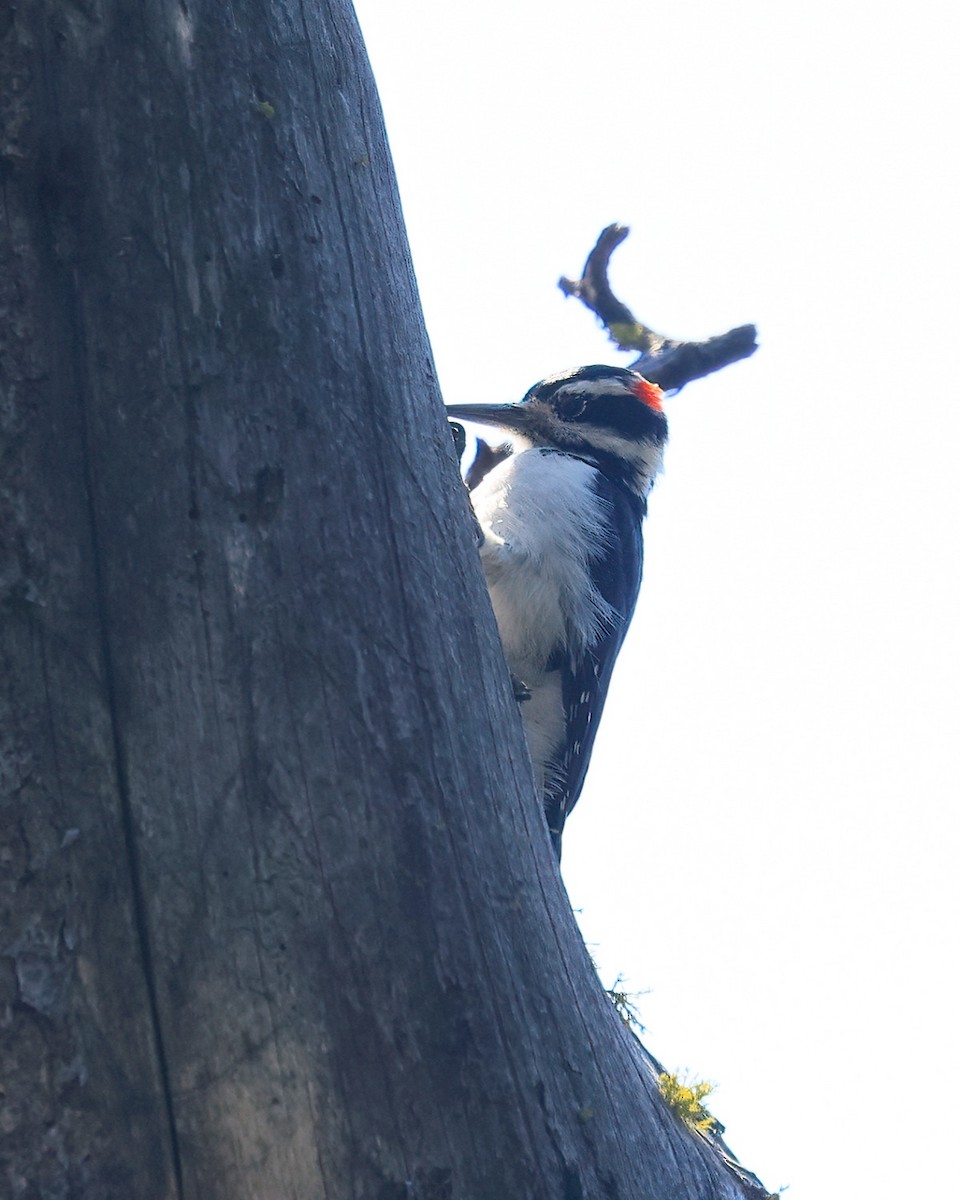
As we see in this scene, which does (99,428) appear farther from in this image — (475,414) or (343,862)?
(475,414)

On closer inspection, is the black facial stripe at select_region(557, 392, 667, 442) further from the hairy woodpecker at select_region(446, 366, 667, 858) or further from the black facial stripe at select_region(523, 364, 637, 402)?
the hairy woodpecker at select_region(446, 366, 667, 858)

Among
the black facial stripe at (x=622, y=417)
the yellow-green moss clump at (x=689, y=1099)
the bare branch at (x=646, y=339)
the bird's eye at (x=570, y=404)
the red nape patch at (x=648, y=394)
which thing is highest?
the bare branch at (x=646, y=339)

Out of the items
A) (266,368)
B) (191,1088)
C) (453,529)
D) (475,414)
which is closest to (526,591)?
(475,414)

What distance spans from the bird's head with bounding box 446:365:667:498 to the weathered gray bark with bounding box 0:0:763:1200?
3134 mm

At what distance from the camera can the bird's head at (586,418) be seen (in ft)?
18.5

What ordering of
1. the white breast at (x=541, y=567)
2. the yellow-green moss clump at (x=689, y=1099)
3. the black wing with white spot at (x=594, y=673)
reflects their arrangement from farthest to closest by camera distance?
the black wing with white spot at (x=594, y=673)
the white breast at (x=541, y=567)
the yellow-green moss clump at (x=689, y=1099)

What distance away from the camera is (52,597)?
2.14 meters

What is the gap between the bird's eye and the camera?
566 cm

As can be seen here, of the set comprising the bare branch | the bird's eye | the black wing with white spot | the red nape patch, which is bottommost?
the black wing with white spot

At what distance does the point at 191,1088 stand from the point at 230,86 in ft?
5.99

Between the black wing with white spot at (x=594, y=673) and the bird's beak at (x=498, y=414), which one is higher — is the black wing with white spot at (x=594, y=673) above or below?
below

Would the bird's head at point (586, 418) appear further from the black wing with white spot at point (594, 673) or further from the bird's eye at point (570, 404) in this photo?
the black wing with white spot at point (594, 673)

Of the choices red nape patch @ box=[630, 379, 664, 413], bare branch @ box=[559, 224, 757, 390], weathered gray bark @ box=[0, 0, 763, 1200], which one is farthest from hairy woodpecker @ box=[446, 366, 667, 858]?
weathered gray bark @ box=[0, 0, 763, 1200]

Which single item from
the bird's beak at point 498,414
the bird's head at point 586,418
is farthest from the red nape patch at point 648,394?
the bird's beak at point 498,414
